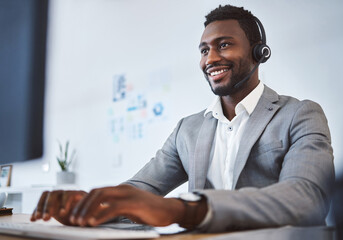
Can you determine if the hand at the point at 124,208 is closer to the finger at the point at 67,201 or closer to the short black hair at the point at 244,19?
the finger at the point at 67,201

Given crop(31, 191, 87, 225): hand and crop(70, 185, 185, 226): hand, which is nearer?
crop(70, 185, 185, 226): hand

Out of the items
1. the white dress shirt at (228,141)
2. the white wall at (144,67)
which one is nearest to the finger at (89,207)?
the white dress shirt at (228,141)

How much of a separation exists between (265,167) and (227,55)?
474 millimetres

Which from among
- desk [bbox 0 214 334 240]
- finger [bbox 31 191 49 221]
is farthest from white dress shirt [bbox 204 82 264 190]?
finger [bbox 31 191 49 221]

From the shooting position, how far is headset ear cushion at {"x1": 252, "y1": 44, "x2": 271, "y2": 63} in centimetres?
152

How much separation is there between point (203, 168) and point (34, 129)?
2860mm

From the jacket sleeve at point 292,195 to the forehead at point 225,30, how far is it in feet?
1.60

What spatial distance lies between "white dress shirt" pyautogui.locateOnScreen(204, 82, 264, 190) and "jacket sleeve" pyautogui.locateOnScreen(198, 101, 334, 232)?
0.27m

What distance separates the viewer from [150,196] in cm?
79

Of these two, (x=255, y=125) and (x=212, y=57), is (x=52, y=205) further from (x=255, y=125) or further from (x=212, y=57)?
(x=212, y=57)

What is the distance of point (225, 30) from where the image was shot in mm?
1546

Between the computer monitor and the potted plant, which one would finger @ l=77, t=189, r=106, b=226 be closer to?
the potted plant

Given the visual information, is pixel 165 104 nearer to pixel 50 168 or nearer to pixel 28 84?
pixel 50 168

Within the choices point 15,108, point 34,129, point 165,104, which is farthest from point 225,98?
point 15,108
